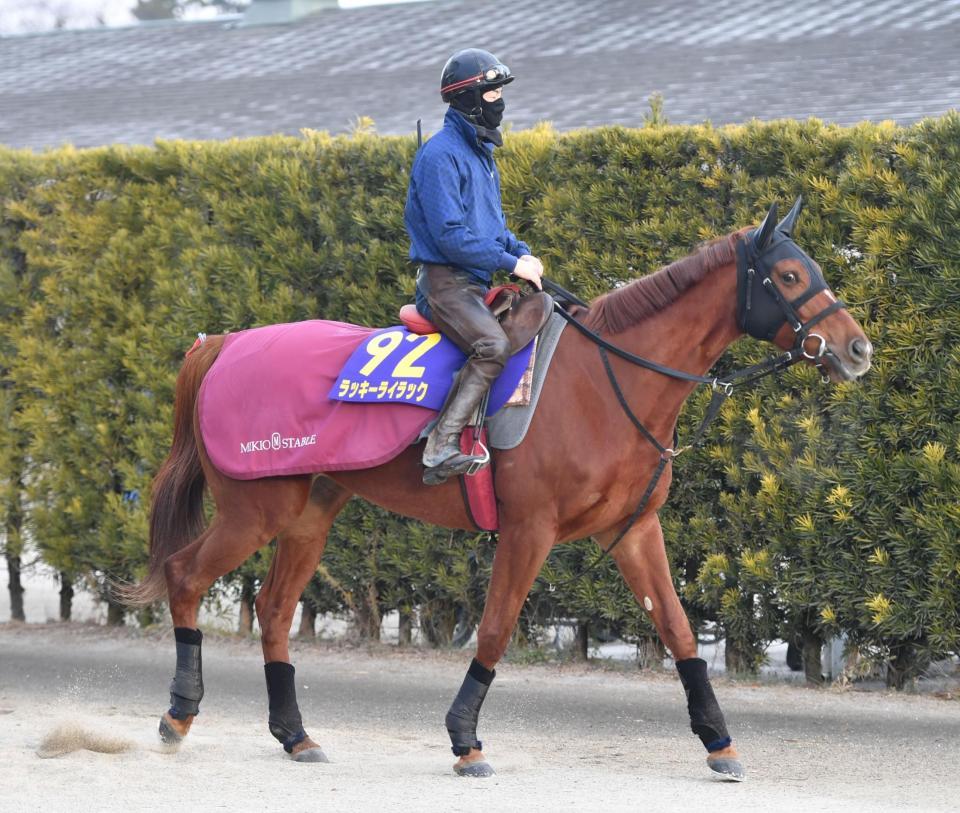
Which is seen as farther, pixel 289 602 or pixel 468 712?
pixel 289 602

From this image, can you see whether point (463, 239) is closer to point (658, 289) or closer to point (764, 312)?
point (658, 289)

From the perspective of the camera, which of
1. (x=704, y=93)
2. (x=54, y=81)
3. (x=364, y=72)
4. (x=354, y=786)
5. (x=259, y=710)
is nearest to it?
(x=354, y=786)

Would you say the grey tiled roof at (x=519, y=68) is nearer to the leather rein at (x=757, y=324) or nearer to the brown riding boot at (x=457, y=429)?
the leather rein at (x=757, y=324)

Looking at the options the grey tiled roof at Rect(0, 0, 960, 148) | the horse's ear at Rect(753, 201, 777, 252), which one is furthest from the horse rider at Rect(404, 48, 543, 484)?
the grey tiled roof at Rect(0, 0, 960, 148)

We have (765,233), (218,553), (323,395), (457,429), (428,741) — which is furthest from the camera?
(428,741)

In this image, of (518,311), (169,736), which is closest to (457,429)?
(518,311)

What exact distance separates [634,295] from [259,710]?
3.00 m

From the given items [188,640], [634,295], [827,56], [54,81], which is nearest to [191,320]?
[188,640]

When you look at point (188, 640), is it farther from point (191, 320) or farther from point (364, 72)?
point (364, 72)

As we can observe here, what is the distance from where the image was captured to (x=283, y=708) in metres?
5.79

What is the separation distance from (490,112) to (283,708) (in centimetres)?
265

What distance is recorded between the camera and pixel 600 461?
211 inches

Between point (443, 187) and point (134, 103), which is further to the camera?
point (134, 103)

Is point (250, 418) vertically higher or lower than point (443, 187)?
lower
